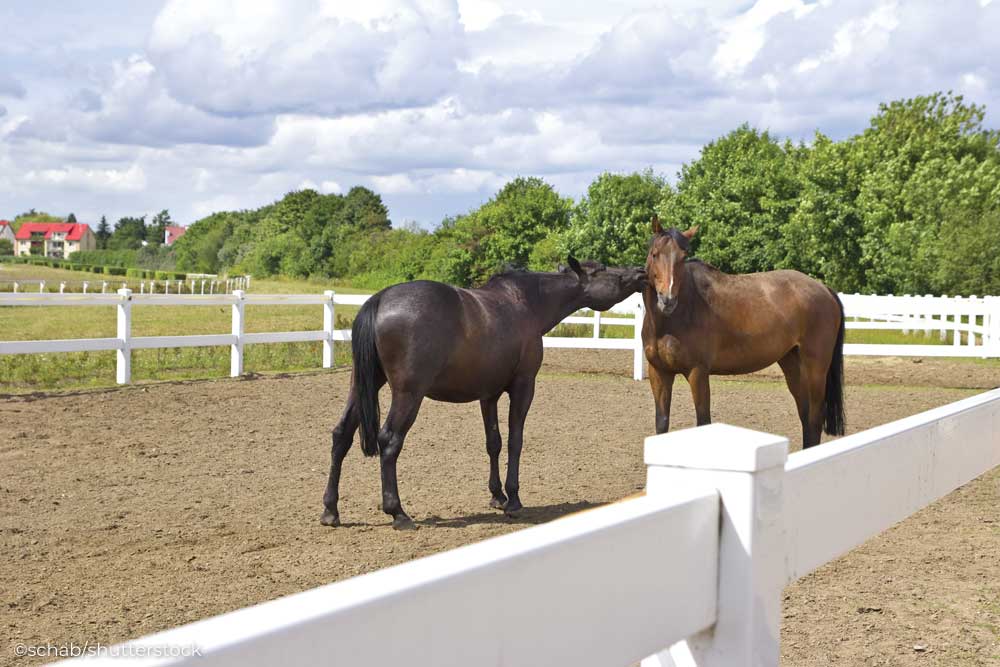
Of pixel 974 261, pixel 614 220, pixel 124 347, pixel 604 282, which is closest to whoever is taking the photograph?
pixel 604 282

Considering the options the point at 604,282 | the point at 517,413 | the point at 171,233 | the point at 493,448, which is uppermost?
the point at 171,233

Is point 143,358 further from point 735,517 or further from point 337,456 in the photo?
point 735,517

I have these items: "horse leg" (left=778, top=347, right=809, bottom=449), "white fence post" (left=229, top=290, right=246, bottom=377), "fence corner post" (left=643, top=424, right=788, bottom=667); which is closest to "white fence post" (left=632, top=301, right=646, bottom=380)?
"white fence post" (left=229, top=290, right=246, bottom=377)

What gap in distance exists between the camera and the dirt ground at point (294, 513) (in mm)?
4426

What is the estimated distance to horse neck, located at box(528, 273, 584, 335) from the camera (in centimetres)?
745

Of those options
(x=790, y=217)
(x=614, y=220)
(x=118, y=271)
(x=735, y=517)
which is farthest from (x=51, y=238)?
(x=735, y=517)

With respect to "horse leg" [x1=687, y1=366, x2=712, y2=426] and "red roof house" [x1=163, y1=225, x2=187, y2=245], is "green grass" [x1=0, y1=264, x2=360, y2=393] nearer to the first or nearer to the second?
"horse leg" [x1=687, y1=366, x2=712, y2=426]

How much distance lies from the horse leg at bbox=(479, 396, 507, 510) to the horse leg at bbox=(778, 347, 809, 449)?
9.90 ft

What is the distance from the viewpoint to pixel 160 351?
1750 cm

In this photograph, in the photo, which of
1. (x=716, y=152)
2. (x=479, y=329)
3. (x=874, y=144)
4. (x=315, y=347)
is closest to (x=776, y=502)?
(x=479, y=329)

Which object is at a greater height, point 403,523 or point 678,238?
point 678,238

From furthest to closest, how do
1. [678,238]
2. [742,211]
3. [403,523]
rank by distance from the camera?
[742,211] < [678,238] < [403,523]

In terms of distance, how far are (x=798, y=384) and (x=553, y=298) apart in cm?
276

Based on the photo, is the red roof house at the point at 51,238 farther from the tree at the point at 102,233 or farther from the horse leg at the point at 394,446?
the horse leg at the point at 394,446
